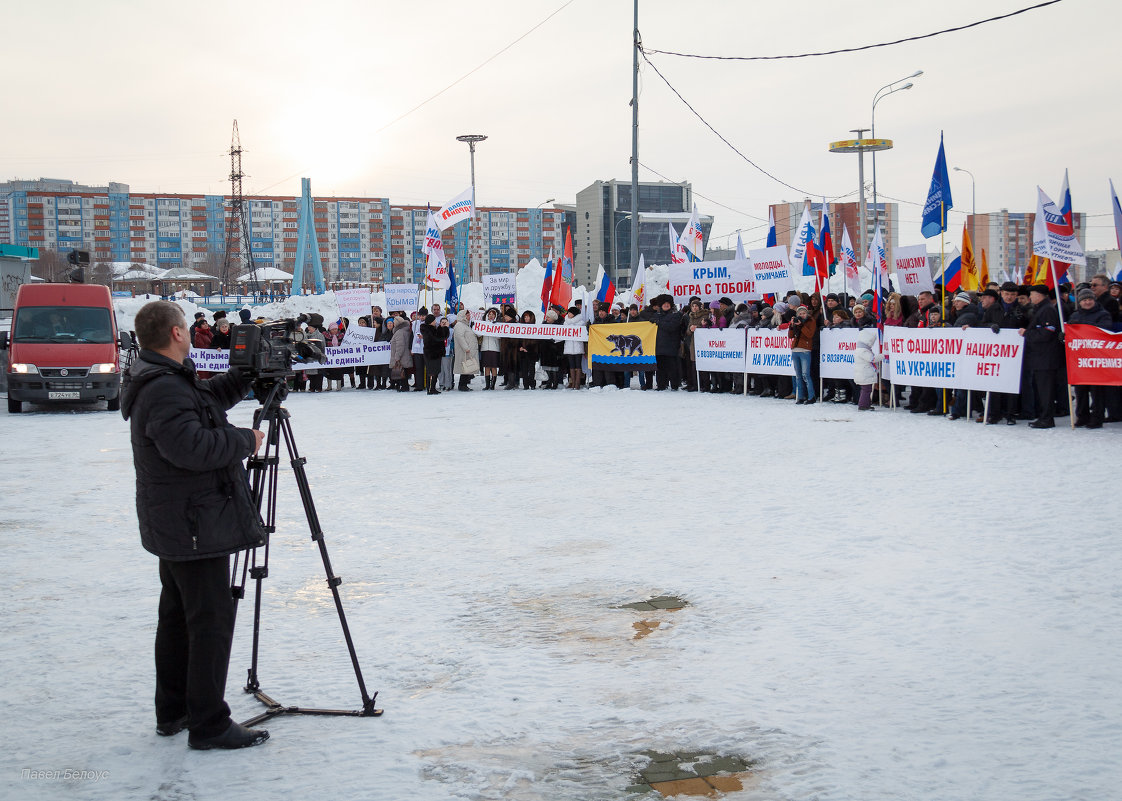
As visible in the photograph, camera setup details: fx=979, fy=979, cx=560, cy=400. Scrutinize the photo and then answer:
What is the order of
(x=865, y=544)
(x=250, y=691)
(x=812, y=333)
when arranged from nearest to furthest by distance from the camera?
(x=250, y=691) → (x=865, y=544) → (x=812, y=333)

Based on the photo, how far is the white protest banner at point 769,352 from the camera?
1850 cm

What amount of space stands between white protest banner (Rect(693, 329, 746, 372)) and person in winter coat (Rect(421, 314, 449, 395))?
221 inches

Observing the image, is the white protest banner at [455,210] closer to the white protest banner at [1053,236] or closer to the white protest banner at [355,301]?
the white protest banner at [355,301]

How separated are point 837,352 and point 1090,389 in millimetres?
4668

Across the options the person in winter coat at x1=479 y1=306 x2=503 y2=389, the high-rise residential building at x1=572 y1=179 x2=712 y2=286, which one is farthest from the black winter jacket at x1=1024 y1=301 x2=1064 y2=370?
the high-rise residential building at x1=572 y1=179 x2=712 y2=286

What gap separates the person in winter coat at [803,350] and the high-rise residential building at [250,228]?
5019 inches

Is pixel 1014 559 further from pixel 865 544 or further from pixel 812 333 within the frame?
pixel 812 333

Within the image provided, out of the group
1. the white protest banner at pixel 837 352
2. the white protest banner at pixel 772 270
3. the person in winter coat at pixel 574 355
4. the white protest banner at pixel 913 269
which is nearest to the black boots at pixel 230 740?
the white protest banner at pixel 837 352

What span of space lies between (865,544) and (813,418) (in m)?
8.50

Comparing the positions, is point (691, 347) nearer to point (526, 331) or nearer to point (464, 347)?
point (526, 331)

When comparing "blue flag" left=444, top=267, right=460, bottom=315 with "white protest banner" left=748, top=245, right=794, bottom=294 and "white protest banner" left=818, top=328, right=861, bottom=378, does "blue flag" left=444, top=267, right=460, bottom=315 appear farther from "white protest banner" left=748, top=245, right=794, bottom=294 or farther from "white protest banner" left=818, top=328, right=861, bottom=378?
"white protest banner" left=818, top=328, right=861, bottom=378

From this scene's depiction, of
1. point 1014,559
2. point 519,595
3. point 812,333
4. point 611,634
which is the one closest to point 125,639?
point 519,595

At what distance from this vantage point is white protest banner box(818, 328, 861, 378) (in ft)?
55.4

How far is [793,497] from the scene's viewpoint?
341 inches
